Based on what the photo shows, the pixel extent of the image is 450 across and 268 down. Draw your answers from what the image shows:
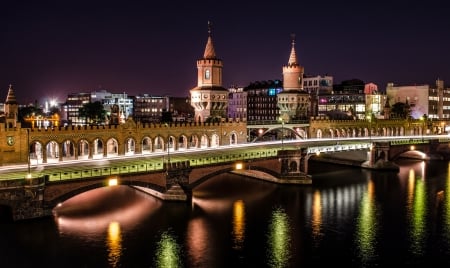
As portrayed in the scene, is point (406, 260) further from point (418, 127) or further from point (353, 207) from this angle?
point (418, 127)

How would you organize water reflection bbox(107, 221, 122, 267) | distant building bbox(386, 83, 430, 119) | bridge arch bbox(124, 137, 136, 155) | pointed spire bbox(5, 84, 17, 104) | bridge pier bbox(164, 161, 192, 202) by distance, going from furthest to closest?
distant building bbox(386, 83, 430, 119), bridge arch bbox(124, 137, 136, 155), pointed spire bbox(5, 84, 17, 104), bridge pier bbox(164, 161, 192, 202), water reflection bbox(107, 221, 122, 267)

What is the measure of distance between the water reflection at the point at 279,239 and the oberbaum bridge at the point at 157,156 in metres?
12.6

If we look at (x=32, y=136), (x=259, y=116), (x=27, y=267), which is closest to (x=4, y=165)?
(x=32, y=136)

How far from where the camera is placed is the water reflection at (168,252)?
44.2 metres

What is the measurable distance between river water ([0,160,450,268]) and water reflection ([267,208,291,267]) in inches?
4.1

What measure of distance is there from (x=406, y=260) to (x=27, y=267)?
115 feet

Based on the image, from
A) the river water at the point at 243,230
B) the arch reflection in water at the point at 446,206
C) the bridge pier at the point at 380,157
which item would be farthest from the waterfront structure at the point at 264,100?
the river water at the point at 243,230

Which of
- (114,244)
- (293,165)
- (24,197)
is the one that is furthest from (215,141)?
(114,244)

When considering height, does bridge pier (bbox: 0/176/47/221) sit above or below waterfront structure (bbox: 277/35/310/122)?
below

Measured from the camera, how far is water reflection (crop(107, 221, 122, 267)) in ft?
145

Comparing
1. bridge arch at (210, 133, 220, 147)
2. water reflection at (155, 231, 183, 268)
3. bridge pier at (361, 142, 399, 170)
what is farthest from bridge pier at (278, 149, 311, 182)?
water reflection at (155, 231, 183, 268)

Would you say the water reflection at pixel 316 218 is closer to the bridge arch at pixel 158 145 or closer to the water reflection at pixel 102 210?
the water reflection at pixel 102 210

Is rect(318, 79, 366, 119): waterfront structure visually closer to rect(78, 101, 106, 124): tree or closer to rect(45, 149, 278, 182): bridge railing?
rect(78, 101, 106, 124): tree

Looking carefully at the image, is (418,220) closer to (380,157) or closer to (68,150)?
(380,157)
